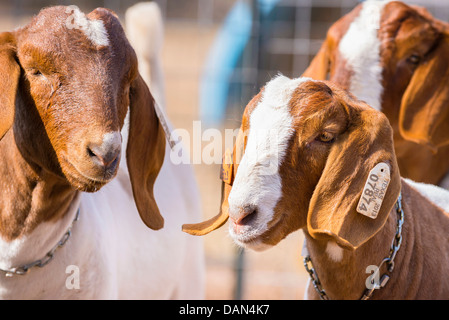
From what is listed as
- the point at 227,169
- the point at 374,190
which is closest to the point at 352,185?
the point at 374,190

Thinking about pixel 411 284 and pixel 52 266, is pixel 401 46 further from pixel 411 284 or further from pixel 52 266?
pixel 52 266

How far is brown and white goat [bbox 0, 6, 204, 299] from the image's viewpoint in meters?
1.75

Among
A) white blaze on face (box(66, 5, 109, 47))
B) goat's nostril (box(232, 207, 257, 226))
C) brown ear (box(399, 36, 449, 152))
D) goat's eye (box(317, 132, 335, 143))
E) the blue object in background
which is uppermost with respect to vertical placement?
white blaze on face (box(66, 5, 109, 47))

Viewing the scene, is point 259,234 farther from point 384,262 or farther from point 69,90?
point 69,90

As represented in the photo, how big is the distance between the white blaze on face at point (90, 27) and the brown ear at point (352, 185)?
Result: 731 millimetres

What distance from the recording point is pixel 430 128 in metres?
2.46

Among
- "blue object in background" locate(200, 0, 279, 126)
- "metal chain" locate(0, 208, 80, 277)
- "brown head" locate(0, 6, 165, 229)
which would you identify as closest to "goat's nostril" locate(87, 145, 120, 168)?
"brown head" locate(0, 6, 165, 229)

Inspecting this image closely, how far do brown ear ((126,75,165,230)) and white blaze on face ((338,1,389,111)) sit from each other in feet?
2.66

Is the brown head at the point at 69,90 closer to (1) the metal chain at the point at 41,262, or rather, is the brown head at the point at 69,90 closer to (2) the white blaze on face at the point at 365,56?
(1) the metal chain at the point at 41,262

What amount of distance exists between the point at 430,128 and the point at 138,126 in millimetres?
1151

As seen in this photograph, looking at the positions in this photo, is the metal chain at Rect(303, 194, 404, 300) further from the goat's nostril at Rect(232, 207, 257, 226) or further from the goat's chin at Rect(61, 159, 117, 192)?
the goat's chin at Rect(61, 159, 117, 192)

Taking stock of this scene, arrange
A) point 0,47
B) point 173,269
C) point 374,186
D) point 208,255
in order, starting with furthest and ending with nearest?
point 208,255 < point 173,269 < point 0,47 < point 374,186

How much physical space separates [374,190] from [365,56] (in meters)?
1.04
